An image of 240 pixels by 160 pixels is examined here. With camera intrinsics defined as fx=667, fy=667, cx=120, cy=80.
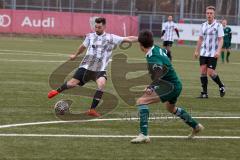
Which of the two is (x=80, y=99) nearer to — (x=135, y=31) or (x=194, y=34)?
(x=194, y=34)

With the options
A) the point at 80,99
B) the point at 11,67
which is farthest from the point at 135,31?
the point at 80,99

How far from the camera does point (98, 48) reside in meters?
12.8

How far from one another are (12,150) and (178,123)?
150 inches

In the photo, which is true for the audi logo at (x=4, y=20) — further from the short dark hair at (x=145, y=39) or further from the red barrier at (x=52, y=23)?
the short dark hair at (x=145, y=39)

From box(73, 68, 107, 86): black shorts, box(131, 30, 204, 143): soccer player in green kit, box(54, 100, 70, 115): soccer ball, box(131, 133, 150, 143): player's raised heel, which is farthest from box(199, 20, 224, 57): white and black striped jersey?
box(131, 133, 150, 143): player's raised heel

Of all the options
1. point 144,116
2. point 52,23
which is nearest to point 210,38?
point 144,116

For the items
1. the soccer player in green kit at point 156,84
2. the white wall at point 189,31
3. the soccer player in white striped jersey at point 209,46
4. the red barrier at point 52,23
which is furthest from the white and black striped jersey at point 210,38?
the red barrier at point 52,23

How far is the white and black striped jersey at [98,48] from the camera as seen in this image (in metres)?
12.8

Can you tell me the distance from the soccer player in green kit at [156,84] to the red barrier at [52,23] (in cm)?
4192

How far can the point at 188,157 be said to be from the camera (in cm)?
852

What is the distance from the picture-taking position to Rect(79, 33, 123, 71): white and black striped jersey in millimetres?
12758

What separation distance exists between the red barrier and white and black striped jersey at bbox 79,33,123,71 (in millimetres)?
38463

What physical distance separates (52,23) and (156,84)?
1705 inches

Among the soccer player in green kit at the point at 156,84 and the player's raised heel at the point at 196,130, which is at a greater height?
the soccer player in green kit at the point at 156,84
